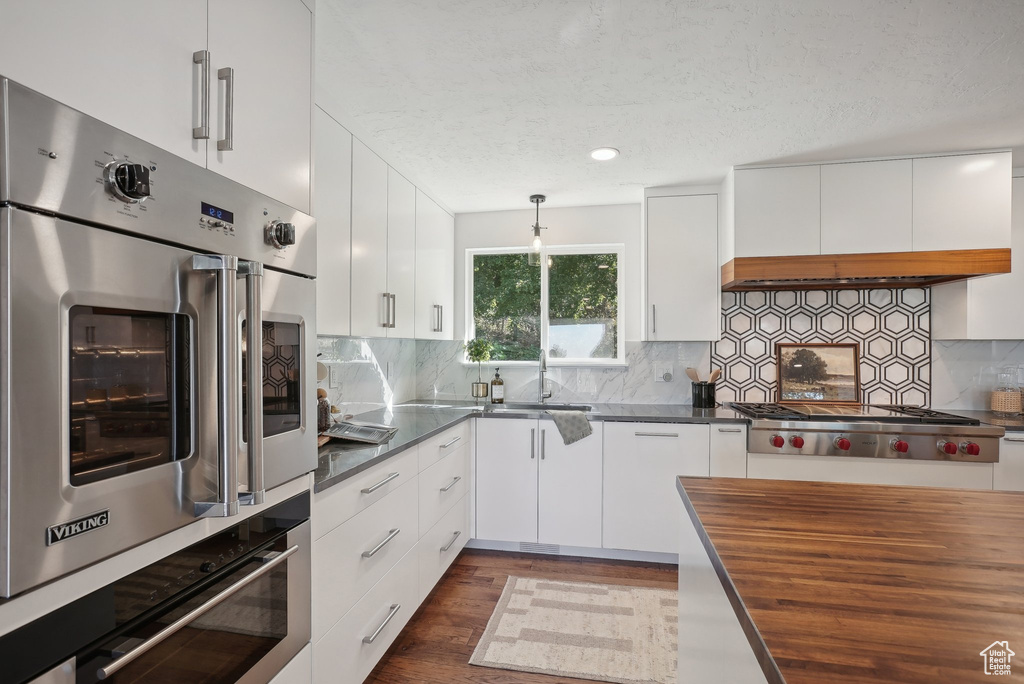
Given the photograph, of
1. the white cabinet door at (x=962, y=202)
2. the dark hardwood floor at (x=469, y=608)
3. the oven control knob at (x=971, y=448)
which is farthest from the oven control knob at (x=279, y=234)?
the oven control knob at (x=971, y=448)

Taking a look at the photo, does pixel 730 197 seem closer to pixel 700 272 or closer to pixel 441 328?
pixel 700 272

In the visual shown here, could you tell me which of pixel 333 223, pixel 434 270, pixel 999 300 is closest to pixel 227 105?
pixel 333 223

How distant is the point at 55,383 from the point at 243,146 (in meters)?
0.70

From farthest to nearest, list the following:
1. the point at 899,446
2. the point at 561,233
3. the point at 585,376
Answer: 1. the point at 561,233
2. the point at 585,376
3. the point at 899,446

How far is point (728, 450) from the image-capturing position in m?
2.90

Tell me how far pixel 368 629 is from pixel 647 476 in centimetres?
177

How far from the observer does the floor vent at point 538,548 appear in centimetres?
321

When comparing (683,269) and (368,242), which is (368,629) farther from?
(683,269)

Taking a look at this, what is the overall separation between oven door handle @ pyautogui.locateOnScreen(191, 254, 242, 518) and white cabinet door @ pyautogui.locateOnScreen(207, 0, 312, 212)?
10.3 inches

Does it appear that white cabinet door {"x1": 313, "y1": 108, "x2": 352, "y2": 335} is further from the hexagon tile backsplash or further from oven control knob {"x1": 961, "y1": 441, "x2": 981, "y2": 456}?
oven control knob {"x1": 961, "y1": 441, "x2": 981, "y2": 456}

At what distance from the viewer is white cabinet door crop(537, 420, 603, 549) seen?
10.2 feet

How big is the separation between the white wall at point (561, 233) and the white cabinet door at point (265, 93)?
2462mm

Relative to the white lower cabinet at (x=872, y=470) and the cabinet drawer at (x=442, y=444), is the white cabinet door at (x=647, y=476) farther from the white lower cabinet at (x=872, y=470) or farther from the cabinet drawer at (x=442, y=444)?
the cabinet drawer at (x=442, y=444)

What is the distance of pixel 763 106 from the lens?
2189 mm
